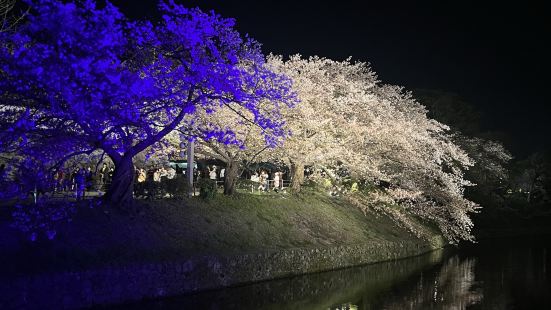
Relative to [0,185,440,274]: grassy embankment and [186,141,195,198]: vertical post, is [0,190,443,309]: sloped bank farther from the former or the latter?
[186,141,195,198]: vertical post

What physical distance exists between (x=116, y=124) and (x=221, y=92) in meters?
3.37

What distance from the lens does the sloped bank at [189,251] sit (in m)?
14.4

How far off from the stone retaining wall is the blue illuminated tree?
3608mm

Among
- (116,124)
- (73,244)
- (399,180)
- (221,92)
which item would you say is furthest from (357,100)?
(73,244)

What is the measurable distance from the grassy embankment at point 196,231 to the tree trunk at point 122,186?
2.07 feet

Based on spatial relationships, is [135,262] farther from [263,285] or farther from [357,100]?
[357,100]

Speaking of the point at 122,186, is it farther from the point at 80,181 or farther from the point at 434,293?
the point at 434,293

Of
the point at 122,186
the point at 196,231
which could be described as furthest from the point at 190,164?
the point at 122,186

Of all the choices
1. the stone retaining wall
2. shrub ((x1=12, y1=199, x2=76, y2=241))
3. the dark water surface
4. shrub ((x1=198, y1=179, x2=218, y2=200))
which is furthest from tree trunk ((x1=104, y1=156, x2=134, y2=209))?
the dark water surface

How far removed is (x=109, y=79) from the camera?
15.3m

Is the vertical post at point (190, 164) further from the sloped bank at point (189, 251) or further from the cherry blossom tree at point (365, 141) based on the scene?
the cherry blossom tree at point (365, 141)

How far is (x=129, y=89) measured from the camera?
15.8 m

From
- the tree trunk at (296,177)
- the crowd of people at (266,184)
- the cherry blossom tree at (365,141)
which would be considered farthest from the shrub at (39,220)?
the tree trunk at (296,177)

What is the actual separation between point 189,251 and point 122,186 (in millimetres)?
3410
